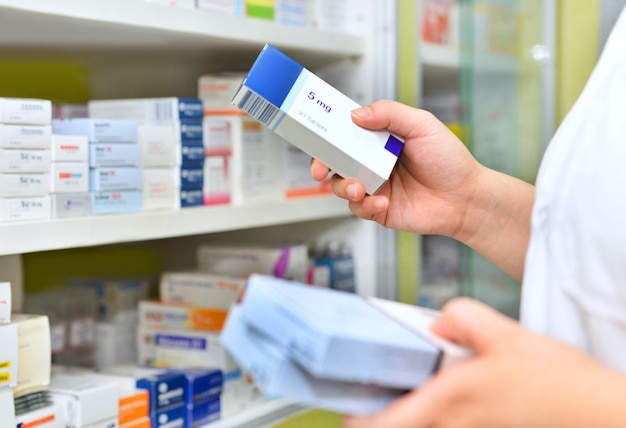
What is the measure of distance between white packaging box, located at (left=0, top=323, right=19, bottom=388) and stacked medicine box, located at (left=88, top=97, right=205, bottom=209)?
14.6 inches

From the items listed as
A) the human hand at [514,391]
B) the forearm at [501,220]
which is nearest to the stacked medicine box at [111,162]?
the forearm at [501,220]

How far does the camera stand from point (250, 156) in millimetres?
1620

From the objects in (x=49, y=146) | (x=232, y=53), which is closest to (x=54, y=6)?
(x=49, y=146)

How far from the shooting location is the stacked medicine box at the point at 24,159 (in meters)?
1.14

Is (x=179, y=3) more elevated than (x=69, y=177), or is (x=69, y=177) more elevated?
(x=179, y=3)

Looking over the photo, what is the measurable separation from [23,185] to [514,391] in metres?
0.84

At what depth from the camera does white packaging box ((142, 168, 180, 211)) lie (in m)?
1.39

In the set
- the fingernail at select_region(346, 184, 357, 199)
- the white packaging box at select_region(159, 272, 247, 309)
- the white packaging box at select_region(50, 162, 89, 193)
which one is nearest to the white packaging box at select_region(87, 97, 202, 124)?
the white packaging box at select_region(50, 162, 89, 193)

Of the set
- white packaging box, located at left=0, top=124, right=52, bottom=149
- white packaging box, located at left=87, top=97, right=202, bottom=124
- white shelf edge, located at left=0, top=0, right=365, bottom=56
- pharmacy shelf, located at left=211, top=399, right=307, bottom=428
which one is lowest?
pharmacy shelf, located at left=211, top=399, right=307, bottom=428

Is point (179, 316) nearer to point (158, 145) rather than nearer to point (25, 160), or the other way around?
point (158, 145)

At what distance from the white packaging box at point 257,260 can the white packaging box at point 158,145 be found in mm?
354

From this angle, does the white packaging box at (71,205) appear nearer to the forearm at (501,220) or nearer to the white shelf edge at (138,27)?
the white shelf edge at (138,27)

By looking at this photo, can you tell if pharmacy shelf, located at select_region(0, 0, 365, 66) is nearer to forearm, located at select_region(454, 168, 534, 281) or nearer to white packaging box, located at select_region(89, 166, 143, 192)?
white packaging box, located at select_region(89, 166, 143, 192)

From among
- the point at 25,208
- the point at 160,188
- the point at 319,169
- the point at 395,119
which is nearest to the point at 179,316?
Result: the point at 160,188
